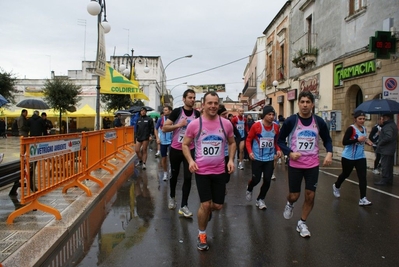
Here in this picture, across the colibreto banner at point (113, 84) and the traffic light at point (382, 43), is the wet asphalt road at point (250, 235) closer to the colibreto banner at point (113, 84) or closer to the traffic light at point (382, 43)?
the colibreto banner at point (113, 84)

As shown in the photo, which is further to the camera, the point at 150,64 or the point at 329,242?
the point at 150,64

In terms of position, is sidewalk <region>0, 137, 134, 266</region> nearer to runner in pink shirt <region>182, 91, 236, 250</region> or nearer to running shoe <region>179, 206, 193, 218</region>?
running shoe <region>179, 206, 193, 218</region>

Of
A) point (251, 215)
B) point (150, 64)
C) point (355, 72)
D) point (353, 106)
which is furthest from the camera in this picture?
point (150, 64)

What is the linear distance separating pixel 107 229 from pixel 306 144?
3057 millimetres

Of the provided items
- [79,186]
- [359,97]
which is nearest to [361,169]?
[79,186]

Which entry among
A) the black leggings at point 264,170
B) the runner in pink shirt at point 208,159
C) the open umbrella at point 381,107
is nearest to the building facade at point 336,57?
the open umbrella at point 381,107

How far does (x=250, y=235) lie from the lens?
4840 millimetres

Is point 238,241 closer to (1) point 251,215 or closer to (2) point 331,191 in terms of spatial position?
(1) point 251,215

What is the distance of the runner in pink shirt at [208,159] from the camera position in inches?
168

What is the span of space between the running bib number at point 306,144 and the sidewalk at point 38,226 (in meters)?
3.32

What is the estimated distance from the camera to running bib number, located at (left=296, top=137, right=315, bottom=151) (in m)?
4.83

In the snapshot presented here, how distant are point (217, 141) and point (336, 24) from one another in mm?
15692

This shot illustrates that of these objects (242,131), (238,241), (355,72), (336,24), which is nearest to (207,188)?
(238,241)

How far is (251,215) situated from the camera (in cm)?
589
